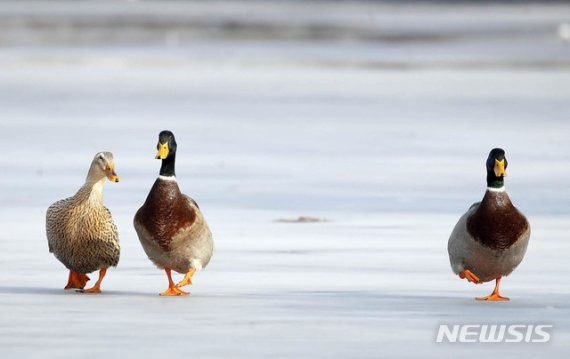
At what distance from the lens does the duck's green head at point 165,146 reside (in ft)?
24.5

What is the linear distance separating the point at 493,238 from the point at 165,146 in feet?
5.32

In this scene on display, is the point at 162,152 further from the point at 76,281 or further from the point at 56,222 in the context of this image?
the point at 76,281

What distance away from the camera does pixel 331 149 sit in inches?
639

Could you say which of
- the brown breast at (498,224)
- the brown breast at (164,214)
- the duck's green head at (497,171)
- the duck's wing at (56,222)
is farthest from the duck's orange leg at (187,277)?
the duck's green head at (497,171)

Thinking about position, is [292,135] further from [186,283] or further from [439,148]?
[186,283]

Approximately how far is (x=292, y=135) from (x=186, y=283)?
396 inches

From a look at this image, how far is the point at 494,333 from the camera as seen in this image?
20.9 ft

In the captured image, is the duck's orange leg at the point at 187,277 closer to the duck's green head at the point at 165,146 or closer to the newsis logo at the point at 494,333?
the duck's green head at the point at 165,146

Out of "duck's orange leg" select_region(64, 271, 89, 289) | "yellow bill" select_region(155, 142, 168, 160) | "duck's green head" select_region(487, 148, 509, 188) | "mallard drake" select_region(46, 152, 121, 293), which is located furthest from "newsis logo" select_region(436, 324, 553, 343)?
"duck's orange leg" select_region(64, 271, 89, 289)

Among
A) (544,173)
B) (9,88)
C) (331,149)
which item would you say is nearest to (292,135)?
(331,149)

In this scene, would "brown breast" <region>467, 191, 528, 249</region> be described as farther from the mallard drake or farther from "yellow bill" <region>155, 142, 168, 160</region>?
the mallard drake

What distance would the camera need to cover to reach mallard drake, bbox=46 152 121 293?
7594 millimetres

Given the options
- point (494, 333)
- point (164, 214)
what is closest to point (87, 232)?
point (164, 214)

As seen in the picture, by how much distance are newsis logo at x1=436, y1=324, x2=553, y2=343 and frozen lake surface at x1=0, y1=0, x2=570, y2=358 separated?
3.2 inches
